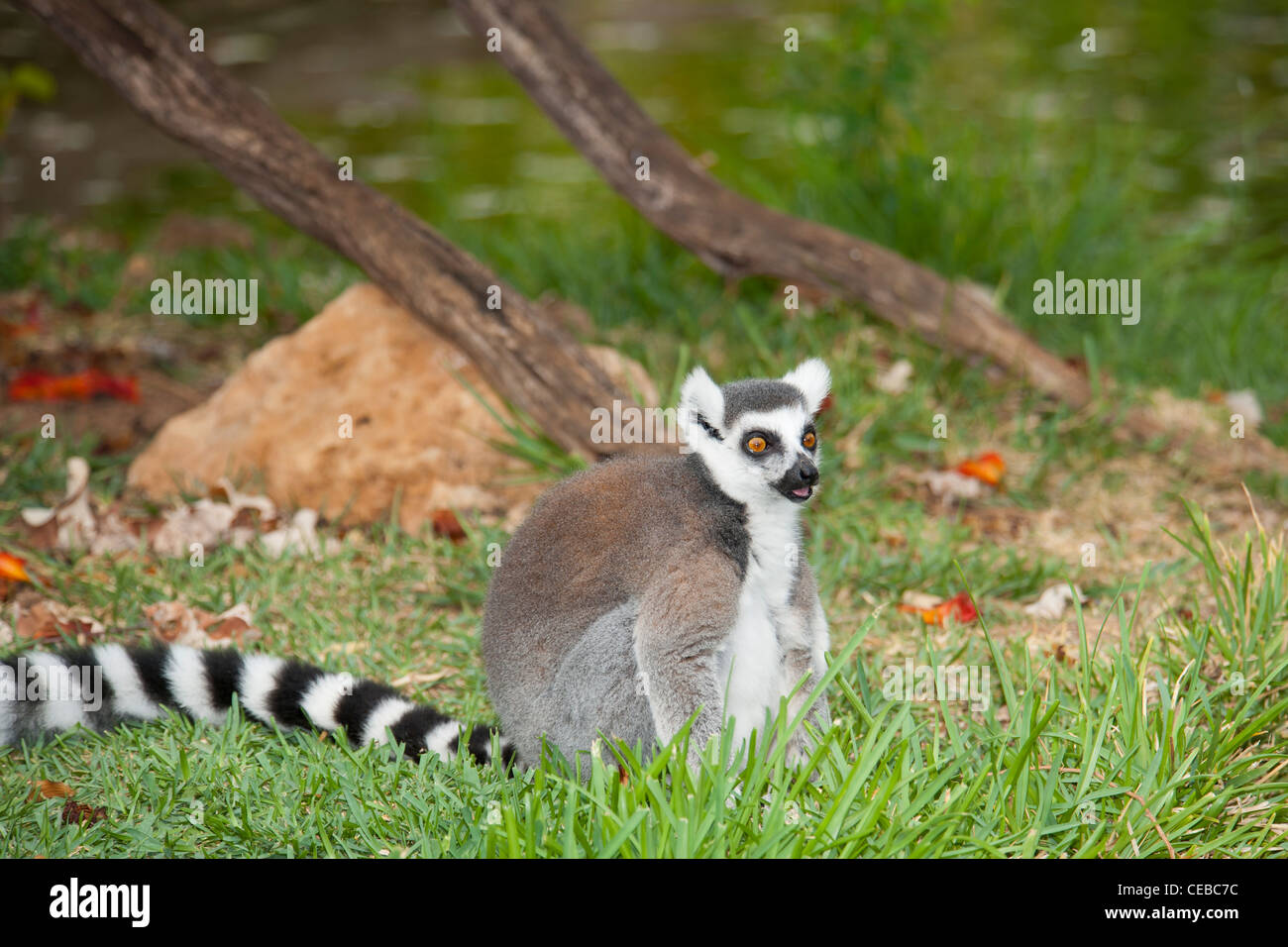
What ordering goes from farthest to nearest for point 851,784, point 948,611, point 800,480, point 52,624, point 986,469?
point 986,469 < point 948,611 < point 52,624 < point 800,480 < point 851,784

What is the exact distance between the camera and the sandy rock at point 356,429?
4.66 metres

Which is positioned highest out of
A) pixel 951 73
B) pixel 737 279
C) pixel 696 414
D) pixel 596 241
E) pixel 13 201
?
pixel 951 73

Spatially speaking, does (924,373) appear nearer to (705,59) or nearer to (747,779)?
(747,779)

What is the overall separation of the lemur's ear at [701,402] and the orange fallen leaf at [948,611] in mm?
1159

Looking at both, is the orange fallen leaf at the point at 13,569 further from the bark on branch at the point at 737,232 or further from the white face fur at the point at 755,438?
→ the bark on branch at the point at 737,232

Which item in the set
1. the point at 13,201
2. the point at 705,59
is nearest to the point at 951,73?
the point at 705,59

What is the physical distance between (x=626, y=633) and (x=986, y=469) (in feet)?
7.27

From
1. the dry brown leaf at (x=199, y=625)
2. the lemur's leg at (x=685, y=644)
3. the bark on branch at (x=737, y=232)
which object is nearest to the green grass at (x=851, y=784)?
the lemur's leg at (x=685, y=644)

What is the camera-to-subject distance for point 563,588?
3.12 m

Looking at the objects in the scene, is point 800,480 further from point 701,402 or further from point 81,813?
point 81,813

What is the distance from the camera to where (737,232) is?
210 inches

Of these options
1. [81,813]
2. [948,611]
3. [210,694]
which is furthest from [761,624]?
[81,813]

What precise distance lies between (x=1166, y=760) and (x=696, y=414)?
Result: 1396 mm

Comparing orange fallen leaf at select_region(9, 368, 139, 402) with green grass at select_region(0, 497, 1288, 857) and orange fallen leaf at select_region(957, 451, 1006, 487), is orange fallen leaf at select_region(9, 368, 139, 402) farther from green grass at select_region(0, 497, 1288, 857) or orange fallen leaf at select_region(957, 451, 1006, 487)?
orange fallen leaf at select_region(957, 451, 1006, 487)
